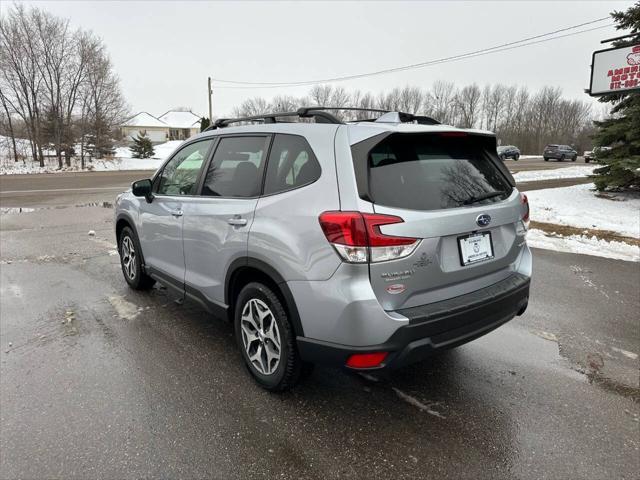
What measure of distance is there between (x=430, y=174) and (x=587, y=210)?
31.2 ft

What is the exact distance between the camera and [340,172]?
2.46 meters

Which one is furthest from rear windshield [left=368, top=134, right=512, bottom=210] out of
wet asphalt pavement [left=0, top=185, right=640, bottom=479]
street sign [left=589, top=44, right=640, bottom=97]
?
street sign [left=589, top=44, right=640, bottom=97]

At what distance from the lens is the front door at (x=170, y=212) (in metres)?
3.77

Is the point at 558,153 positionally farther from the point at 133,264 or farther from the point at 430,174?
the point at 430,174

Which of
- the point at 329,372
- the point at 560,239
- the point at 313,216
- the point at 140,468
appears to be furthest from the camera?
the point at 560,239

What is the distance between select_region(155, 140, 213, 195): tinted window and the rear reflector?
2.06 meters

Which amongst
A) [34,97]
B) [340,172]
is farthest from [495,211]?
Result: [34,97]

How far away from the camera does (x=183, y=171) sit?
398 cm

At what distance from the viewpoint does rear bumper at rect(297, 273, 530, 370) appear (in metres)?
2.38

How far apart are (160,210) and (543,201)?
1072 cm

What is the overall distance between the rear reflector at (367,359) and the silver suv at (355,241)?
0.04 feet

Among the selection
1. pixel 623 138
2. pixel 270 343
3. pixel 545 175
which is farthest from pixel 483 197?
pixel 545 175

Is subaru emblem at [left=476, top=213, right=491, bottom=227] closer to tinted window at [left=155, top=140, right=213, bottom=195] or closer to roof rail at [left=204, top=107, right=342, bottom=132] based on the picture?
roof rail at [left=204, top=107, right=342, bottom=132]

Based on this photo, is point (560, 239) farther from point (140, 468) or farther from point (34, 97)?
point (34, 97)
